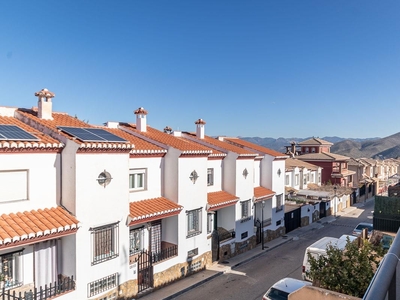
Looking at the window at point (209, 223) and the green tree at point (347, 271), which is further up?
the green tree at point (347, 271)

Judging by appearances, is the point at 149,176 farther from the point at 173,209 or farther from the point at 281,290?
the point at 281,290

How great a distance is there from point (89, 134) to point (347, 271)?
35.1ft

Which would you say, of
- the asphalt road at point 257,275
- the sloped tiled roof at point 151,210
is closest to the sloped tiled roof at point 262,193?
the asphalt road at point 257,275

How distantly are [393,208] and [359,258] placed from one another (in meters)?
15.6

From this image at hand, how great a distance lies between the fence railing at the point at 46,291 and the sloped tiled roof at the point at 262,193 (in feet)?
49.1

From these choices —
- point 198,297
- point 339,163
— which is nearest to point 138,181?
point 198,297

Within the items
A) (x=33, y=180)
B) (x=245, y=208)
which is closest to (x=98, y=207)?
(x=33, y=180)

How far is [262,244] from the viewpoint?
78.5 ft

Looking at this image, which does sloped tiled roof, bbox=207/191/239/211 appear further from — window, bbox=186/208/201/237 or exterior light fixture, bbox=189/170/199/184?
exterior light fixture, bbox=189/170/199/184

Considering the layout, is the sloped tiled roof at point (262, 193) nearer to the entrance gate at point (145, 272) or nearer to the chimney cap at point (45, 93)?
the entrance gate at point (145, 272)

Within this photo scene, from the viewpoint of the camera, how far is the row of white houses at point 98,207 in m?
11.1

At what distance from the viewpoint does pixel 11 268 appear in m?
11.0

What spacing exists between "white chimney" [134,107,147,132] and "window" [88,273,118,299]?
9.50 m

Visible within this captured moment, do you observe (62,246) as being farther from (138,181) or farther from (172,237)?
(172,237)
